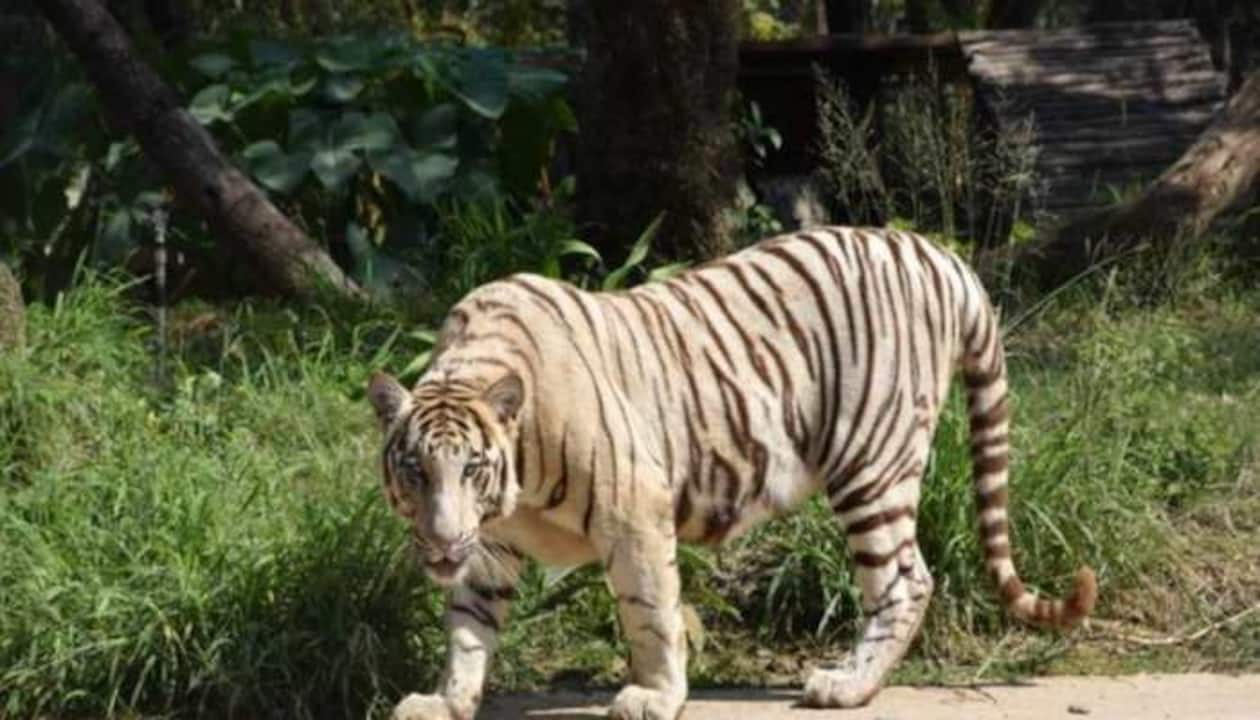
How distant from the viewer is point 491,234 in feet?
34.2

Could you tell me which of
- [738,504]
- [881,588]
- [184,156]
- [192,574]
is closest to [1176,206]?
[184,156]

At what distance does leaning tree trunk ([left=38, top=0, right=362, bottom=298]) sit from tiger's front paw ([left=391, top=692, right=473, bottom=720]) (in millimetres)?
4118

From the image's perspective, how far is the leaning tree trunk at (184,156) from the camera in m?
10.2

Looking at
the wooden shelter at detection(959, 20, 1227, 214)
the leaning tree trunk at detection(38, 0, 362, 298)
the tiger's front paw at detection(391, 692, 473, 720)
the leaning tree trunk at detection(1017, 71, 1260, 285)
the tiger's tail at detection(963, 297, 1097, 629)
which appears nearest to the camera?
the tiger's front paw at detection(391, 692, 473, 720)

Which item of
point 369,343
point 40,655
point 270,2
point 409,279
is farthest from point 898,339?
A: point 270,2

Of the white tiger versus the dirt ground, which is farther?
the dirt ground

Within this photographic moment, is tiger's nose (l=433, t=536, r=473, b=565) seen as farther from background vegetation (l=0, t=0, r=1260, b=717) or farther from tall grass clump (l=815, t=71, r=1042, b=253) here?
tall grass clump (l=815, t=71, r=1042, b=253)

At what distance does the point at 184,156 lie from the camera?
1032 centimetres

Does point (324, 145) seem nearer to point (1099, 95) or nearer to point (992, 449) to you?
point (1099, 95)

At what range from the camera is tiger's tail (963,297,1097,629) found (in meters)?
7.00

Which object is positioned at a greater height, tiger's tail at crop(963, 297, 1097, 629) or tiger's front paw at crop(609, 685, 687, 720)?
tiger's tail at crop(963, 297, 1097, 629)

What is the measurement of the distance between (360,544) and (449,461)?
98 centimetres

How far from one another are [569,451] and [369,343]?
3.60m

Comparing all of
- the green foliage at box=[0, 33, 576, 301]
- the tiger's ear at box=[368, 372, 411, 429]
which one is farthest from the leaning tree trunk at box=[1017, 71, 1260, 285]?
the tiger's ear at box=[368, 372, 411, 429]
